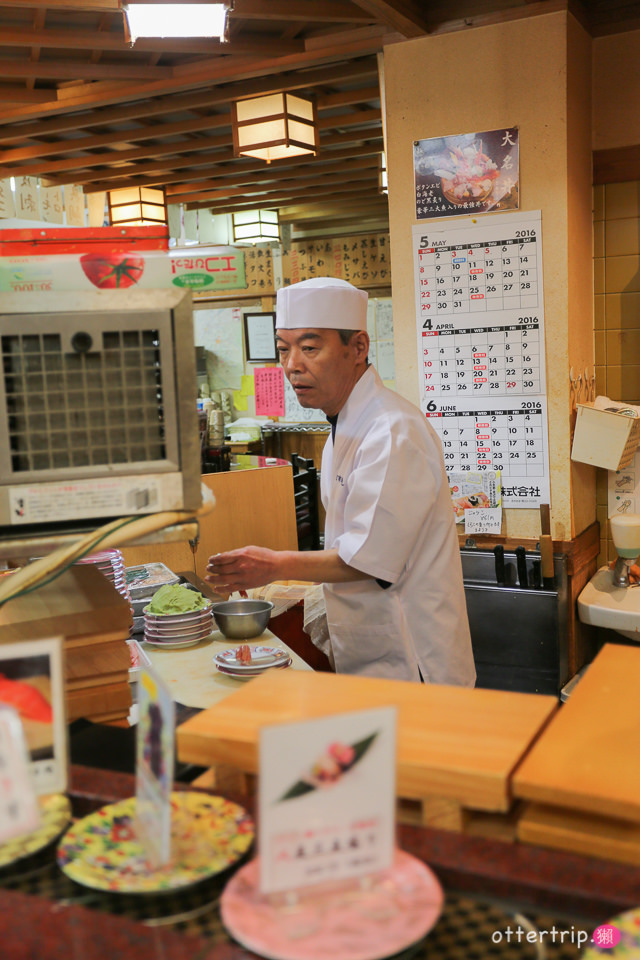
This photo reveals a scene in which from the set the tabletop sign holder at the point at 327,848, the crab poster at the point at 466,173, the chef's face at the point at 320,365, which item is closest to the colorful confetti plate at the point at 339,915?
the tabletop sign holder at the point at 327,848

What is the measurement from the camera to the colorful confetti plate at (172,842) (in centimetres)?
96

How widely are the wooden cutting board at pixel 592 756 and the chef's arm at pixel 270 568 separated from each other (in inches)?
41.2

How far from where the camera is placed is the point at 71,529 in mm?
1230

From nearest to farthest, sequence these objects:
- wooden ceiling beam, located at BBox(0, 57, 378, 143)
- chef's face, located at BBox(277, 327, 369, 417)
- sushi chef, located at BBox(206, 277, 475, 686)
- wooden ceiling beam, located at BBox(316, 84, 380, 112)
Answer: sushi chef, located at BBox(206, 277, 475, 686), chef's face, located at BBox(277, 327, 369, 417), wooden ceiling beam, located at BBox(0, 57, 378, 143), wooden ceiling beam, located at BBox(316, 84, 380, 112)

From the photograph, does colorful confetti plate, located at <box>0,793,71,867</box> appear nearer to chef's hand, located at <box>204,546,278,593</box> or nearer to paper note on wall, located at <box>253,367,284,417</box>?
chef's hand, located at <box>204,546,278,593</box>

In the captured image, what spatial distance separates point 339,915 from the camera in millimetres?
880

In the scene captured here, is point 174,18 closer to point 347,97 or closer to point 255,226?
point 347,97

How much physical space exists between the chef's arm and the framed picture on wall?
366 inches

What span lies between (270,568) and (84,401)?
3.60 feet

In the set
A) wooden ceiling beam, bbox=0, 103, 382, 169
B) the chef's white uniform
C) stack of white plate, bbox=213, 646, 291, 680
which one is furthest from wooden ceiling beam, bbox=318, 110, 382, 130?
stack of white plate, bbox=213, 646, 291, 680

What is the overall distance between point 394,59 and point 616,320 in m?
1.59

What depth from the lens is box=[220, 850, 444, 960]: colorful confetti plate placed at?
836 mm

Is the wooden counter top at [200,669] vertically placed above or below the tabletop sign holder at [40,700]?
below

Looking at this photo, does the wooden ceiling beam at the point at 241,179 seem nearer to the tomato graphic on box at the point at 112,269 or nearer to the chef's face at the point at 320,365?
the chef's face at the point at 320,365
